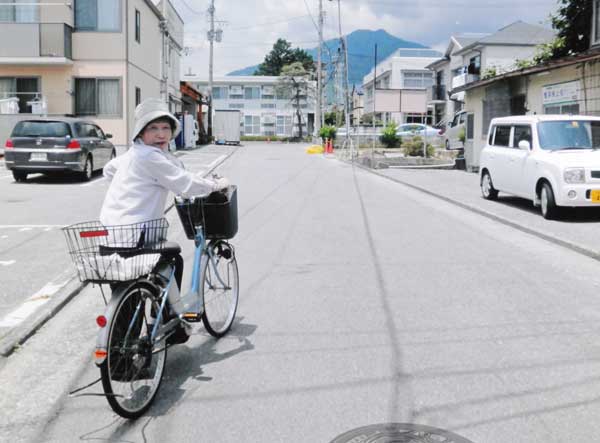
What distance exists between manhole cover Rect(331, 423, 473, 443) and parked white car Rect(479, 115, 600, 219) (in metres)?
9.06

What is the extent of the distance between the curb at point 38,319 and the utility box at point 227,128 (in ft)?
157

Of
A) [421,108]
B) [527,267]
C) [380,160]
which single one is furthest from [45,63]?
[527,267]

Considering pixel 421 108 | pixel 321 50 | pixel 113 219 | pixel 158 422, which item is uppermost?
pixel 321 50

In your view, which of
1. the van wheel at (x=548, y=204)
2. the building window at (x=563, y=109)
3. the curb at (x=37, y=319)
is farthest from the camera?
the building window at (x=563, y=109)

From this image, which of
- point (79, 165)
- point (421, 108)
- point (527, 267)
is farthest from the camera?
point (421, 108)

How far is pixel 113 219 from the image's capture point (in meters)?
4.23

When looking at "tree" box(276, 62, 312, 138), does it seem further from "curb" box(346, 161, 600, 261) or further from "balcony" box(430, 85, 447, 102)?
"curb" box(346, 161, 600, 261)

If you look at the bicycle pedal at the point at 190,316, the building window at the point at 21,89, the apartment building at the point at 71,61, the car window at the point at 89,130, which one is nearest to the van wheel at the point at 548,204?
the bicycle pedal at the point at 190,316

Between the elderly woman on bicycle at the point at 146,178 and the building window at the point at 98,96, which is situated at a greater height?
the building window at the point at 98,96

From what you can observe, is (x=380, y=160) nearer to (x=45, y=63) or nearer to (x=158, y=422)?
(x=45, y=63)

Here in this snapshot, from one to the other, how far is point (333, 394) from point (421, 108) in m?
29.0

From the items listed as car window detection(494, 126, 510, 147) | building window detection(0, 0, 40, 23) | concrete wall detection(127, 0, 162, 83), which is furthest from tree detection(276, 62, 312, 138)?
car window detection(494, 126, 510, 147)

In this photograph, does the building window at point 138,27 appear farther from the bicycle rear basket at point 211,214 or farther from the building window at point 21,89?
the bicycle rear basket at point 211,214

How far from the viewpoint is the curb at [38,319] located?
5191 mm
